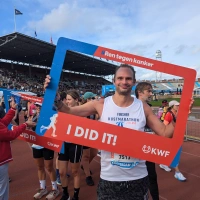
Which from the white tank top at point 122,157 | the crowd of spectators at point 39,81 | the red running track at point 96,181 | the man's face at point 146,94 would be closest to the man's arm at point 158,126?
the white tank top at point 122,157

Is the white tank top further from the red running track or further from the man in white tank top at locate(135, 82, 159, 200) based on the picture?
the red running track

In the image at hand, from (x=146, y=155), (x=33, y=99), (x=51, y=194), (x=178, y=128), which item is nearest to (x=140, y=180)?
(x=146, y=155)

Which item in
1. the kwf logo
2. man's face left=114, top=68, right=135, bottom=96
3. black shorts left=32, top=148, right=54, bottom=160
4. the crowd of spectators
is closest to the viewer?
the kwf logo

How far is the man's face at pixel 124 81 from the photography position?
74.5 inches

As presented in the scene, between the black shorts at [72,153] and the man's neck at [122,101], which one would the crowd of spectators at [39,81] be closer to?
the black shorts at [72,153]

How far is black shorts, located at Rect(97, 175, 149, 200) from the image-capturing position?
1843 mm

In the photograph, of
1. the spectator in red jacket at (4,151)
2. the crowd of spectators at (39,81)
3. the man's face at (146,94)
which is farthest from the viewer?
the crowd of spectators at (39,81)

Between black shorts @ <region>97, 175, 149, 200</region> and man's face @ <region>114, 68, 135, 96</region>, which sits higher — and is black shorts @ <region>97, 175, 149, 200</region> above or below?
below

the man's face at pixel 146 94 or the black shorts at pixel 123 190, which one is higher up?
the man's face at pixel 146 94

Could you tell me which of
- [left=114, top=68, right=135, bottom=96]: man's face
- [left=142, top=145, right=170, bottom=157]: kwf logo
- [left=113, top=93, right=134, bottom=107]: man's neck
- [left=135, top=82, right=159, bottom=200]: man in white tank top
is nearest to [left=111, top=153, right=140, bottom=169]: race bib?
[left=142, top=145, right=170, bottom=157]: kwf logo

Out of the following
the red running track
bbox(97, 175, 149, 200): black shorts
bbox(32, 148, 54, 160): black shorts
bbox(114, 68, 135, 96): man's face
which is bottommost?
the red running track

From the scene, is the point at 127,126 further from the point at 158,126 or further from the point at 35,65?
the point at 35,65

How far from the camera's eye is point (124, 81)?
1890 millimetres

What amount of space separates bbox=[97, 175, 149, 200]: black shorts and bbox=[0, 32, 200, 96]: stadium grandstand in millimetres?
12186
